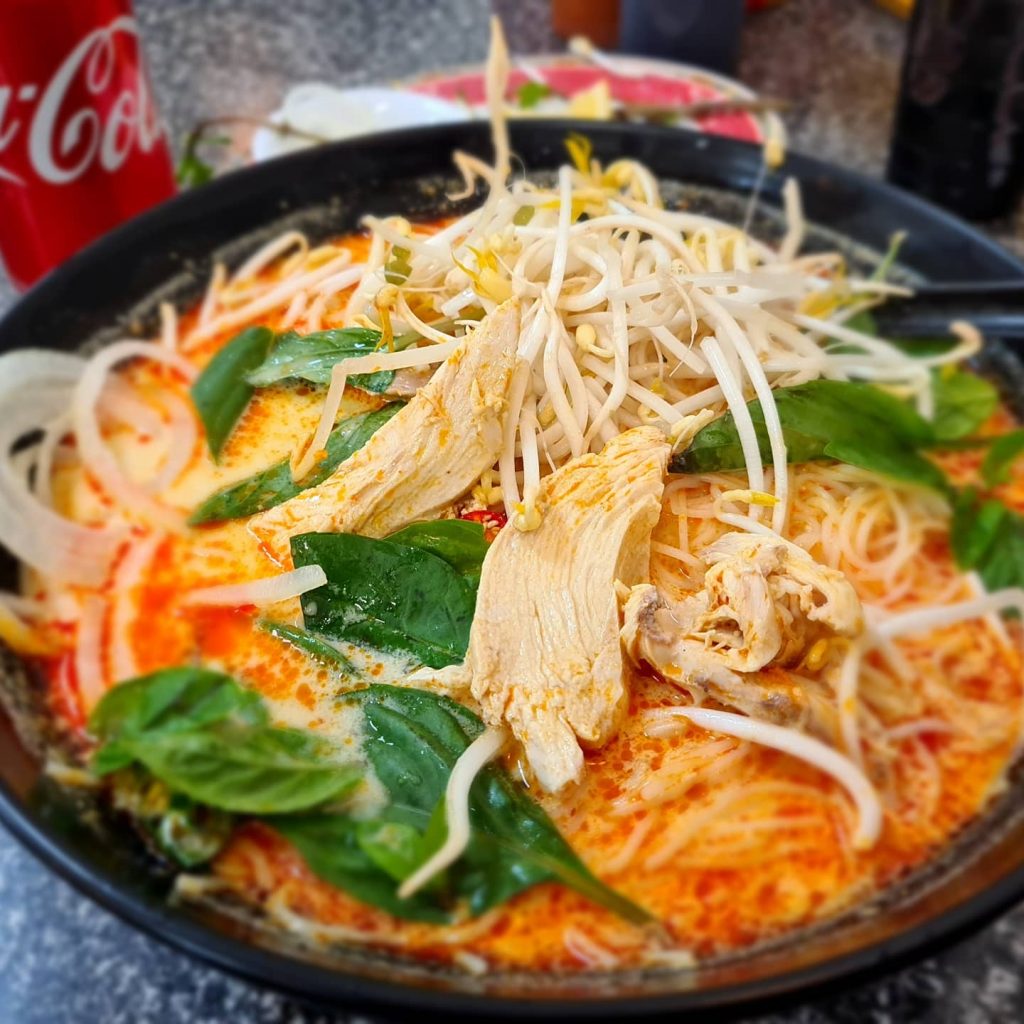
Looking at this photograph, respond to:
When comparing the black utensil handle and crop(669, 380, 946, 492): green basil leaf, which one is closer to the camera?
crop(669, 380, 946, 492): green basil leaf

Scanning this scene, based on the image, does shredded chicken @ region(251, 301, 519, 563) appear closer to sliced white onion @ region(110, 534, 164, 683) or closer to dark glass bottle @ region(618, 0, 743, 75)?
sliced white onion @ region(110, 534, 164, 683)

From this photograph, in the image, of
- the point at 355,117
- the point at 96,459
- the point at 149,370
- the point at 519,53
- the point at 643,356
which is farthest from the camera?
the point at 519,53

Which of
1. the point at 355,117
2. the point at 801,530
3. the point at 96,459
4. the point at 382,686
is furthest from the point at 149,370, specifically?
the point at 355,117

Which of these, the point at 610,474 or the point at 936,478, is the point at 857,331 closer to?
the point at 936,478

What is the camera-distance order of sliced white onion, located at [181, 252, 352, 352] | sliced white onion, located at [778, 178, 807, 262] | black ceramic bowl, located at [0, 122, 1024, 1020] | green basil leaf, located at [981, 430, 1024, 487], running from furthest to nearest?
sliced white onion, located at [778, 178, 807, 262] < sliced white onion, located at [181, 252, 352, 352] < green basil leaf, located at [981, 430, 1024, 487] < black ceramic bowl, located at [0, 122, 1024, 1020]

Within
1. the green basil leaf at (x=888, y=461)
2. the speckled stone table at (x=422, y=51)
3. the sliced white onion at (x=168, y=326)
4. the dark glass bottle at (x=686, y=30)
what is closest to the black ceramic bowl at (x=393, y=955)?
the sliced white onion at (x=168, y=326)

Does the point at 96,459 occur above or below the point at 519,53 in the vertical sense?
below

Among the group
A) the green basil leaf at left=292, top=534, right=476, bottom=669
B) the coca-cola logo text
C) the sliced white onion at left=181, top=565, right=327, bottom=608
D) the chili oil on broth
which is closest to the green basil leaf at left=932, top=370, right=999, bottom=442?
the chili oil on broth

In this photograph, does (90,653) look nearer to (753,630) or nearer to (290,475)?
(290,475)
